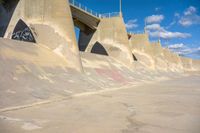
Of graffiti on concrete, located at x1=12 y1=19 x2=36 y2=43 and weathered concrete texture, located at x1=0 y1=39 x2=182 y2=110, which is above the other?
graffiti on concrete, located at x1=12 y1=19 x2=36 y2=43

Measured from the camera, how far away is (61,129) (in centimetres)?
549

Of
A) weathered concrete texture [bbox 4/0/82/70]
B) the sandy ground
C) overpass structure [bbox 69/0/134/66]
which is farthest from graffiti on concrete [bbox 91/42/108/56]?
the sandy ground

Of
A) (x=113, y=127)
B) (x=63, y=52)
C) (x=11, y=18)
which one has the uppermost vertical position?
(x=11, y=18)

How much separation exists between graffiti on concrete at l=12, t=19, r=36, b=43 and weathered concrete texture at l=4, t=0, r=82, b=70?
1.42 feet

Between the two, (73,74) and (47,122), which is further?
(73,74)

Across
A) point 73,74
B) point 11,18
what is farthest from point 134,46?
point 73,74

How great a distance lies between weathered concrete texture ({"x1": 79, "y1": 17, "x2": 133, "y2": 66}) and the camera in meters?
31.9

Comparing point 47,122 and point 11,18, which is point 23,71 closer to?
point 47,122

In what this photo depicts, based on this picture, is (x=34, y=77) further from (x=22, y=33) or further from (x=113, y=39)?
(x=113, y=39)

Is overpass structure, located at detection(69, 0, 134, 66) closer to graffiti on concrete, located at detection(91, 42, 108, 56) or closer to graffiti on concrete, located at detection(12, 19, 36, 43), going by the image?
graffiti on concrete, located at detection(91, 42, 108, 56)

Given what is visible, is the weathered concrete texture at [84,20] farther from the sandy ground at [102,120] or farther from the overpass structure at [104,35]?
the sandy ground at [102,120]

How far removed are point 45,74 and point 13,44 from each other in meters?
3.59

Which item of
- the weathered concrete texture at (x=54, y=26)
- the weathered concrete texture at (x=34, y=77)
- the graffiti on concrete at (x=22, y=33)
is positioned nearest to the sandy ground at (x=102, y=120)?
the weathered concrete texture at (x=34, y=77)

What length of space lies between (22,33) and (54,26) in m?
3.61
